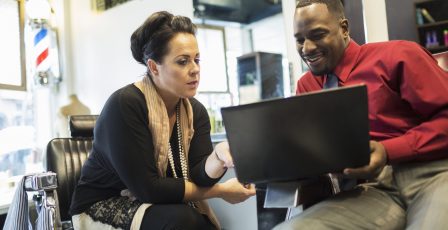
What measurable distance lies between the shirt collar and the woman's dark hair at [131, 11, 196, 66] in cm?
50

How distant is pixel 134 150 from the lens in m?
1.20

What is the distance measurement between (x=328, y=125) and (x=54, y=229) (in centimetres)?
88

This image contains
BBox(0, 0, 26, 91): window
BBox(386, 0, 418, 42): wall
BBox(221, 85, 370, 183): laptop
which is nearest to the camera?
BBox(221, 85, 370, 183): laptop

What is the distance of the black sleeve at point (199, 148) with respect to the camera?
130cm

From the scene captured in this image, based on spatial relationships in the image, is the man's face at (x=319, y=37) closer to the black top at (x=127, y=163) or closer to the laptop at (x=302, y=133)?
the laptop at (x=302, y=133)

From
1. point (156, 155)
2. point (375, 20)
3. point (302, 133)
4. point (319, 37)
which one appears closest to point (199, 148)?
point (156, 155)

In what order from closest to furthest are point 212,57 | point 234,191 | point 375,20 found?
point 234,191, point 375,20, point 212,57

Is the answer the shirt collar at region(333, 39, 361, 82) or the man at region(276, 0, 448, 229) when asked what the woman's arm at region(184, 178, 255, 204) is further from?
the shirt collar at region(333, 39, 361, 82)

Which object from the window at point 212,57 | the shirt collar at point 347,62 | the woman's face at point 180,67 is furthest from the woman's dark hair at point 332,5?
the window at point 212,57

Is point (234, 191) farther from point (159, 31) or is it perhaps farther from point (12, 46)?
point (12, 46)

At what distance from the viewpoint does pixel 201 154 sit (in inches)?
55.9

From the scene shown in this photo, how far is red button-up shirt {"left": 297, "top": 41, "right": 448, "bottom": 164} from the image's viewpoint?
0.97m

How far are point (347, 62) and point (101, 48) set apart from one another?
2221 mm

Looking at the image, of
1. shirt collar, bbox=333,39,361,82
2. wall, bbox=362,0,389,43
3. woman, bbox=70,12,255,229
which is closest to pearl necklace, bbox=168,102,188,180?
woman, bbox=70,12,255,229
